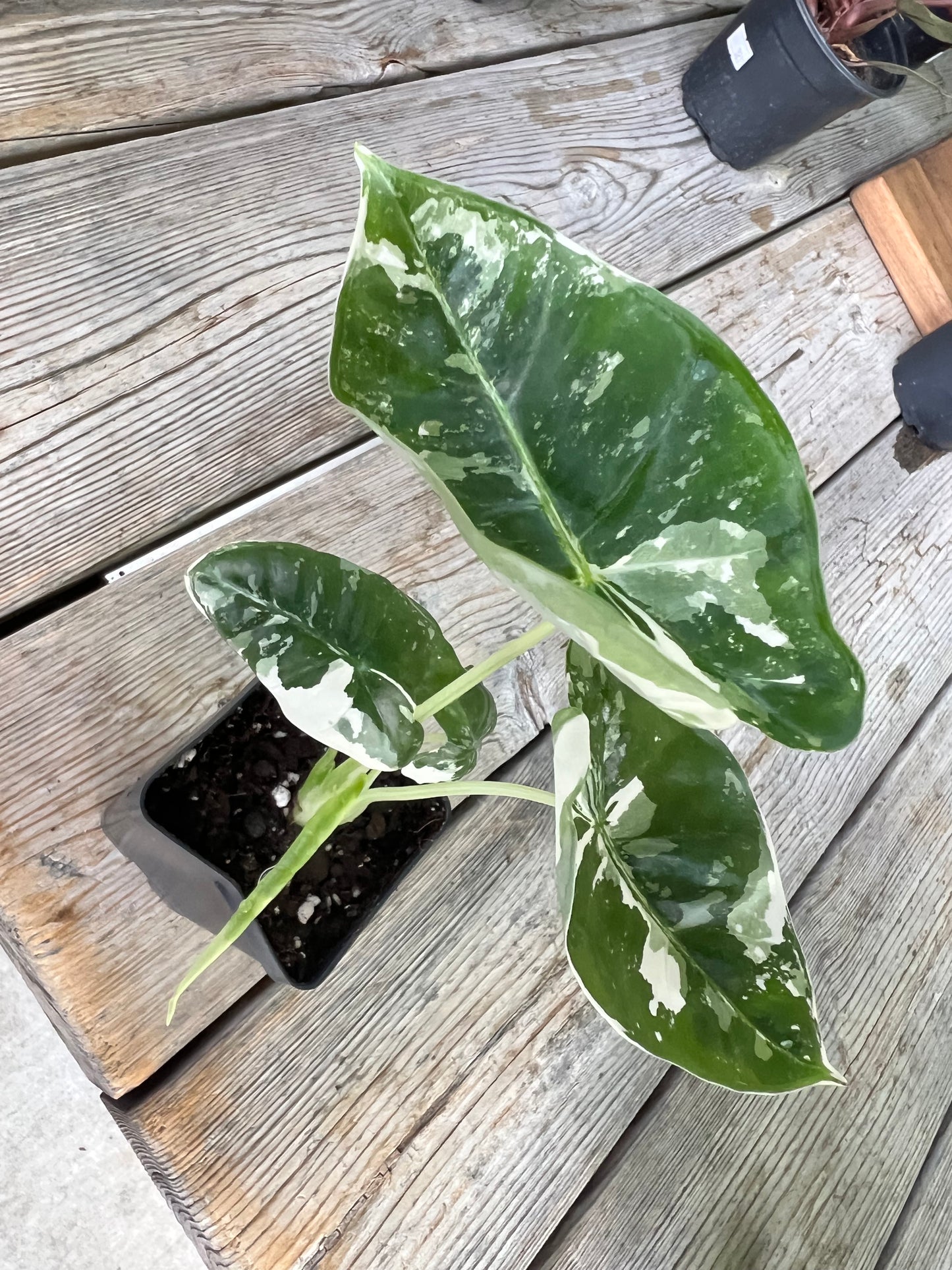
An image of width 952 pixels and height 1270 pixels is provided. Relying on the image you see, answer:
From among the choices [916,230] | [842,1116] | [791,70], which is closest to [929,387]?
[916,230]

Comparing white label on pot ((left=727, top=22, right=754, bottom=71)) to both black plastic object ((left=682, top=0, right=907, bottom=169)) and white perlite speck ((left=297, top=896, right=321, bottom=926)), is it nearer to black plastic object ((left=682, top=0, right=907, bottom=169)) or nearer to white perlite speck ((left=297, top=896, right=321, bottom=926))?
black plastic object ((left=682, top=0, right=907, bottom=169))

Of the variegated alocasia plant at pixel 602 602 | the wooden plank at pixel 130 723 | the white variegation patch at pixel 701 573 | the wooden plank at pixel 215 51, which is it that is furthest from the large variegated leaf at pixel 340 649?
the wooden plank at pixel 215 51

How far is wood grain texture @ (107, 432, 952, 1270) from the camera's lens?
579 mm

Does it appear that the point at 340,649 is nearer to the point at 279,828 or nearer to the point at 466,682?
the point at 466,682

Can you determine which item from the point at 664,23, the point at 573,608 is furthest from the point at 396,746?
the point at 664,23

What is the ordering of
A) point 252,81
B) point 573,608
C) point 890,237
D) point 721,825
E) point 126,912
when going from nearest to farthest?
point 573,608, point 721,825, point 126,912, point 252,81, point 890,237

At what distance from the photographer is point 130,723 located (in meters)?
0.59

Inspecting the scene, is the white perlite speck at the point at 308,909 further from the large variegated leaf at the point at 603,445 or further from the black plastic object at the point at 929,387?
the black plastic object at the point at 929,387

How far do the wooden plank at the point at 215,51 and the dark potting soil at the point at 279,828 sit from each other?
46cm

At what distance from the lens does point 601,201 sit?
85 cm

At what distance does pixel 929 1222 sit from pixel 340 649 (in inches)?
34.7

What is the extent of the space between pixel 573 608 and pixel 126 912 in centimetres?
44

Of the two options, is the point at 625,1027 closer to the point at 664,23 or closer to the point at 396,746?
the point at 396,746

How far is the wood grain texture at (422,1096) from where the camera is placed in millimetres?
579
